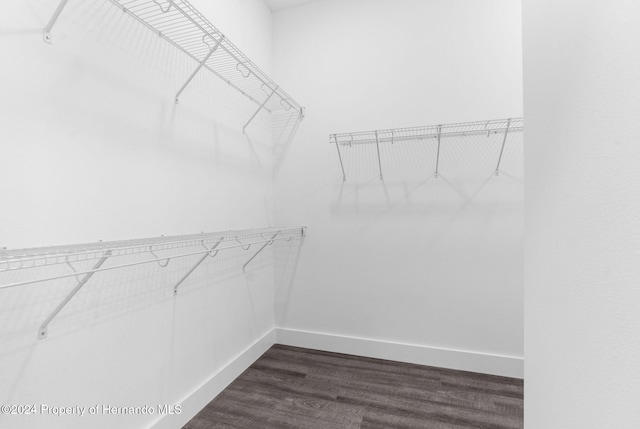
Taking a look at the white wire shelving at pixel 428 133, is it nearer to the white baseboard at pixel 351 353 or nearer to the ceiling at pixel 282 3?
the ceiling at pixel 282 3

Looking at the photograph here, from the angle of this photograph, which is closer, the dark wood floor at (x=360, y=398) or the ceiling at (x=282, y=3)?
the dark wood floor at (x=360, y=398)

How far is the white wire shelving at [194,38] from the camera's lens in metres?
1.23

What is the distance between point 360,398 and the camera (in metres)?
1.79

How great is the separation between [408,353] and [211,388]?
1.32 meters

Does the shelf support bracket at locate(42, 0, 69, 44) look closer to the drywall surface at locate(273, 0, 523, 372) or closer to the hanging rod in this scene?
the hanging rod

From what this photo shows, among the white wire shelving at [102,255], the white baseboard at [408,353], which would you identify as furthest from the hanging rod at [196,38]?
the white baseboard at [408,353]

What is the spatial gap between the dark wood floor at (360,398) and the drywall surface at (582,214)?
925 millimetres

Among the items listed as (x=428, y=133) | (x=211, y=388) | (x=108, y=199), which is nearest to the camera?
(x=108, y=199)

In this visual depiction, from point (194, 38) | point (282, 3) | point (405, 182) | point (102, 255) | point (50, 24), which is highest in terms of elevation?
point (282, 3)

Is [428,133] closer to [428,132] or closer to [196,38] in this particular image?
[428,132]

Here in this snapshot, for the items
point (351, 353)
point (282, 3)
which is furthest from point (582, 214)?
point (282, 3)

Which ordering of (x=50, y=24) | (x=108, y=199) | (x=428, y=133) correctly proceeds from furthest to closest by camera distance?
1. (x=428, y=133)
2. (x=108, y=199)
3. (x=50, y=24)

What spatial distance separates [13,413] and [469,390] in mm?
2075

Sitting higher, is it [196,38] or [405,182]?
[196,38]
